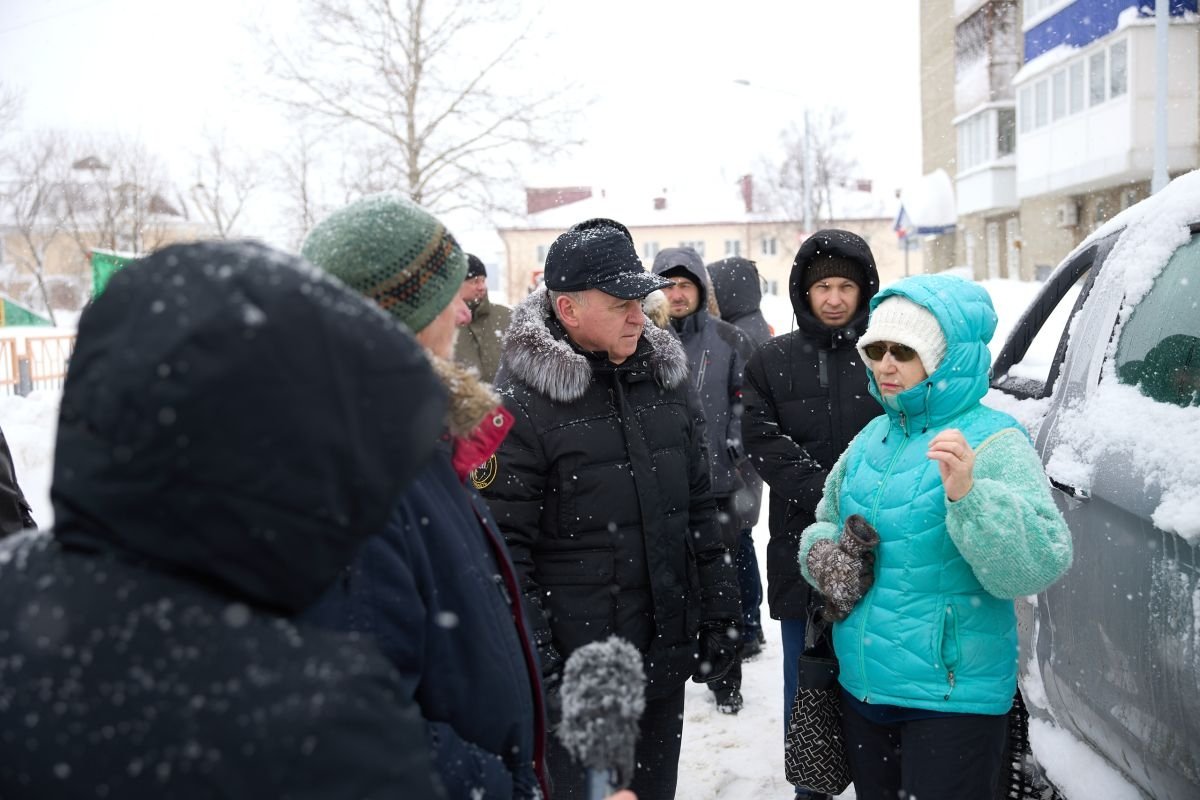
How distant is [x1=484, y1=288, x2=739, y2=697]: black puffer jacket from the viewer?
2.83 metres

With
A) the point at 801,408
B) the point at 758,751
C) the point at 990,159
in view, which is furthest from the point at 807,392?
the point at 990,159

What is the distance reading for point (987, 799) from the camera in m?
2.54

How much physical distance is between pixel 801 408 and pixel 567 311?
3.65 ft

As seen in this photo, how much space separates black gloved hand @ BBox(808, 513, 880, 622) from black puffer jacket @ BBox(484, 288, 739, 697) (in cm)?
47

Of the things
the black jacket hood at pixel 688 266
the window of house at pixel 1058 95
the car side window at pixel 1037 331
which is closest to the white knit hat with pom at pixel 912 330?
the car side window at pixel 1037 331

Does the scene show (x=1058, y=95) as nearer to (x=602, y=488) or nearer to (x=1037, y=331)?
(x=1037, y=331)

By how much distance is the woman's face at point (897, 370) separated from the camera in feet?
8.71

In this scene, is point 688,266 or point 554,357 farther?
point 688,266

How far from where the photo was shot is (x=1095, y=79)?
2253cm

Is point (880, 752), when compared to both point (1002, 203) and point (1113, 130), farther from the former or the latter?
point (1002, 203)

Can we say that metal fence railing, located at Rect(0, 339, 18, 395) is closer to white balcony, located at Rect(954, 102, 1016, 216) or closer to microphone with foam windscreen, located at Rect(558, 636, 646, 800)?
microphone with foam windscreen, located at Rect(558, 636, 646, 800)

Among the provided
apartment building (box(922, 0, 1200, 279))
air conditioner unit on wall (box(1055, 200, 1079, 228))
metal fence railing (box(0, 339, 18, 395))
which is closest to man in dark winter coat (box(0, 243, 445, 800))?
metal fence railing (box(0, 339, 18, 395))

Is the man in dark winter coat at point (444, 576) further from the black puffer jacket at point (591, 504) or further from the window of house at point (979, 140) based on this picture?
the window of house at point (979, 140)

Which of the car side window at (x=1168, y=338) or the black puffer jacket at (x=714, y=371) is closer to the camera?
the car side window at (x=1168, y=338)
